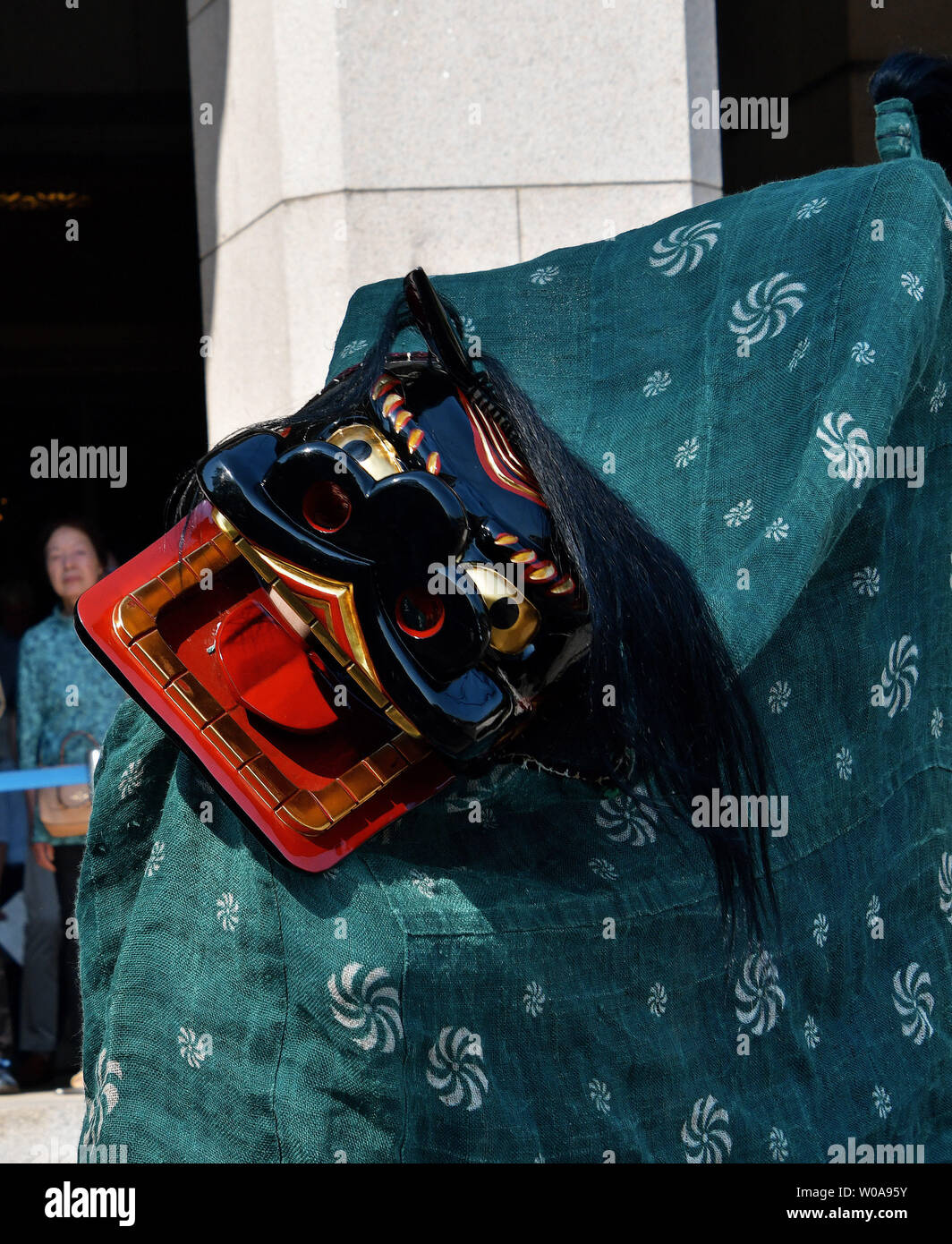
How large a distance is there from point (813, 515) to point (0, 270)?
638cm

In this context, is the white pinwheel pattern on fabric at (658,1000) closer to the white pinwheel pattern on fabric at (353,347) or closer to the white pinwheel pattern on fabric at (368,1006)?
the white pinwheel pattern on fabric at (368,1006)

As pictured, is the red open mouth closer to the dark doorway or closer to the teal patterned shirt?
the teal patterned shirt

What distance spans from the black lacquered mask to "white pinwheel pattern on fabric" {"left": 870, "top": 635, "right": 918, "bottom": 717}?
51 cm

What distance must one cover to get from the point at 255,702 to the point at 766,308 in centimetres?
65

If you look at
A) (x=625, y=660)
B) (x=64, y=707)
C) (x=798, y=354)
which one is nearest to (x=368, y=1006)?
(x=625, y=660)

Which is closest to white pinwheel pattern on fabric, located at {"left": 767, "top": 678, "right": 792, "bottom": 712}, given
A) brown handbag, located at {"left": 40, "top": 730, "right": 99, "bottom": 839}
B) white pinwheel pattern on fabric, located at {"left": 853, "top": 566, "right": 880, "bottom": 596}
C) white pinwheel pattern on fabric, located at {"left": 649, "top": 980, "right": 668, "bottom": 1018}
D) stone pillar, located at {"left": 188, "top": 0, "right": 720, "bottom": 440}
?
white pinwheel pattern on fabric, located at {"left": 853, "top": 566, "right": 880, "bottom": 596}

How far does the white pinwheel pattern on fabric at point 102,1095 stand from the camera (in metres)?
1.19

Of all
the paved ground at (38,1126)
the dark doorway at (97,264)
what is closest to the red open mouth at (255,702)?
the paved ground at (38,1126)

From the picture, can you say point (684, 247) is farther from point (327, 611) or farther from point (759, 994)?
point (759, 994)

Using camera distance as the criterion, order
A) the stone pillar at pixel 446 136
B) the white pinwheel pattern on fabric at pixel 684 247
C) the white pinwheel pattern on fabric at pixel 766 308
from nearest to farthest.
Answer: the white pinwheel pattern on fabric at pixel 766 308 < the white pinwheel pattern on fabric at pixel 684 247 < the stone pillar at pixel 446 136

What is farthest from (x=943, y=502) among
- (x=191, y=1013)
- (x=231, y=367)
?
(x=231, y=367)

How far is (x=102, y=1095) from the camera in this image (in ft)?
3.93

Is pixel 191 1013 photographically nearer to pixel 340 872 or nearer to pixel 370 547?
pixel 340 872

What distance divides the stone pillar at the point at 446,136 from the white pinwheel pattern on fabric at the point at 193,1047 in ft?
5.96
